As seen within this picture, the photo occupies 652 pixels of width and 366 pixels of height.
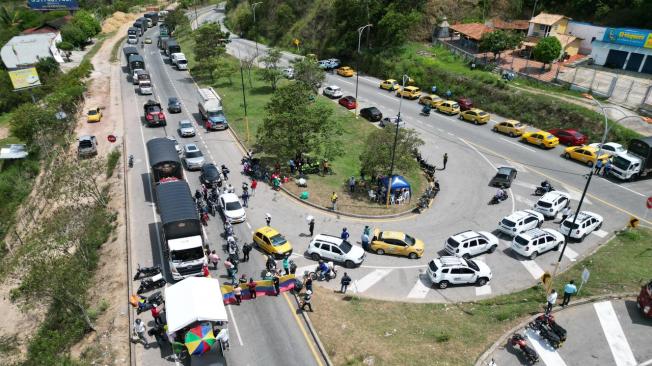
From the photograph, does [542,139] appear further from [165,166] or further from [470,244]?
[165,166]

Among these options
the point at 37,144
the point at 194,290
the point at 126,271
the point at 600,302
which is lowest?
the point at 37,144

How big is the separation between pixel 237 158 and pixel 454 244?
2317 centimetres

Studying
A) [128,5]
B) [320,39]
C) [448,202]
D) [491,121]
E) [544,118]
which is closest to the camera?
[448,202]

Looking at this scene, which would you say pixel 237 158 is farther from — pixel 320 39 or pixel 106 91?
pixel 320 39

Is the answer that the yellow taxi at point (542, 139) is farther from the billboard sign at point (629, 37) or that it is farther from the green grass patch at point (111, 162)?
the green grass patch at point (111, 162)

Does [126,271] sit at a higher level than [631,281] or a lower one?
lower

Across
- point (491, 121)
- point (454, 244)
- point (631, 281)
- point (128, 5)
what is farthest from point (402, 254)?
point (128, 5)


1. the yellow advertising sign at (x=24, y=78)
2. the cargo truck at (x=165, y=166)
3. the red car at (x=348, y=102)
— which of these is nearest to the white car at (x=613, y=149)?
the red car at (x=348, y=102)

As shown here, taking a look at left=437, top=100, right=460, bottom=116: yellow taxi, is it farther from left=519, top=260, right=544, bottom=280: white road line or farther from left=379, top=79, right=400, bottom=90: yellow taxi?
left=519, top=260, right=544, bottom=280: white road line

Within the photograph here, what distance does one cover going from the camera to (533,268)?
1058 inches

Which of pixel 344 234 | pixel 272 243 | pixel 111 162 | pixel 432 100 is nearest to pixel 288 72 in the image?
pixel 432 100

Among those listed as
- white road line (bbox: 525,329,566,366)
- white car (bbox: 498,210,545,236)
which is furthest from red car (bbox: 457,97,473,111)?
white road line (bbox: 525,329,566,366)

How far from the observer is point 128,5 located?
442 ft

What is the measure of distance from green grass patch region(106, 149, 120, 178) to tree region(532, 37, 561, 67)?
50237 millimetres
